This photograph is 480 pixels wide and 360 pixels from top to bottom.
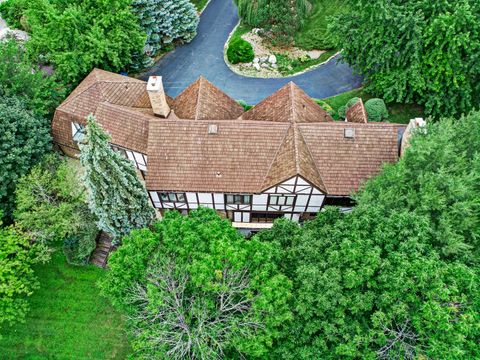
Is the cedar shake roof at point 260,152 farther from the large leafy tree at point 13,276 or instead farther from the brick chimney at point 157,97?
the large leafy tree at point 13,276

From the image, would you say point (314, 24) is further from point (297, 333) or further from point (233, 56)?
point (297, 333)

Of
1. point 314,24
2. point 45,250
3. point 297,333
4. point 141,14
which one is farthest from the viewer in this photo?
point 314,24

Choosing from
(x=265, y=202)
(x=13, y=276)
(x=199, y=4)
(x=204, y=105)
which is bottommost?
(x=13, y=276)

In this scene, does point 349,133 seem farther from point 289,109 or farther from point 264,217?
point 264,217

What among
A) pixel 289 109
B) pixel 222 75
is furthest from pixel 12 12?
pixel 289 109

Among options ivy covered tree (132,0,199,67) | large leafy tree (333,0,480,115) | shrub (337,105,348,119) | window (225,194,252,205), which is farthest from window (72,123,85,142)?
large leafy tree (333,0,480,115)

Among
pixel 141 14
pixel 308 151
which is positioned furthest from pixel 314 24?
pixel 308 151
